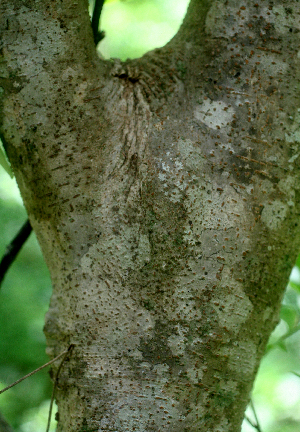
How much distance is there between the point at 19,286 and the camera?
2.13 metres

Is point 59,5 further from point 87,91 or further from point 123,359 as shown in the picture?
point 123,359

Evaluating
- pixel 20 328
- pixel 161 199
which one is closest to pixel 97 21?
pixel 161 199

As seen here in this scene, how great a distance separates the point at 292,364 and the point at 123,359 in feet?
10.3

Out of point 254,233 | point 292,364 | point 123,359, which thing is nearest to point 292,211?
point 254,233

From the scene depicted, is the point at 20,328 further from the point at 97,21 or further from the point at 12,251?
the point at 97,21

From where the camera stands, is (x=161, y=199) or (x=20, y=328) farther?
(x=20, y=328)

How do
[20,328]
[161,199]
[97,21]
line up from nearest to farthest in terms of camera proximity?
[161,199] → [97,21] → [20,328]

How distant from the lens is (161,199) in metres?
0.67

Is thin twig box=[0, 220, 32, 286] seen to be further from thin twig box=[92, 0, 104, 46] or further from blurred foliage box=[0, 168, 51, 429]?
blurred foliage box=[0, 168, 51, 429]

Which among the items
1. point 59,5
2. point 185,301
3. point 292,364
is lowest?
point 185,301

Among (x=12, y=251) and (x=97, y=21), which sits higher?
(x=97, y=21)

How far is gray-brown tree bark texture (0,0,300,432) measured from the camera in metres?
0.64

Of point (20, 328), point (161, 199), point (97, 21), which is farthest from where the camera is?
point (20, 328)

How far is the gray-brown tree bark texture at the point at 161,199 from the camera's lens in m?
0.64
